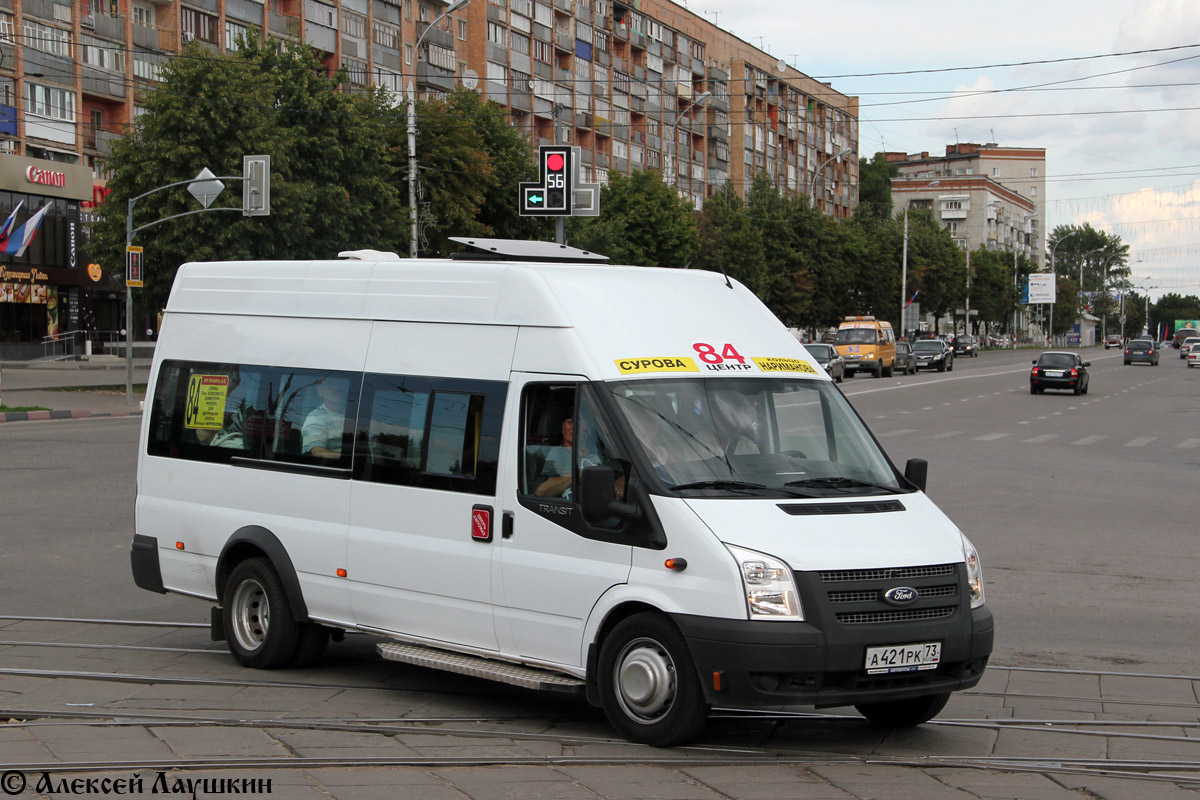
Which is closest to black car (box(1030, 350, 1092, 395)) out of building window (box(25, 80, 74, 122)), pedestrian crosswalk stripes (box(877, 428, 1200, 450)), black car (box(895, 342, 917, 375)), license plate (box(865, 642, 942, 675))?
pedestrian crosswalk stripes (box(877, 428, 1200, 450))

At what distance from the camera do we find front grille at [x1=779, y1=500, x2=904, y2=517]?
5898 mm

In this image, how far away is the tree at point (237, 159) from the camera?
38500 mm

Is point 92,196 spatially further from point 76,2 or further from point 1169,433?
point 1169,433

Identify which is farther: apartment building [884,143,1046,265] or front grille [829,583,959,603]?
apartment building [884,143,1046,265]

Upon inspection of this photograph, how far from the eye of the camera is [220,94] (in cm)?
3881

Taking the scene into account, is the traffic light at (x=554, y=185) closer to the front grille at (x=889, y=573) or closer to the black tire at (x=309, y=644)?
the black tire at (x=309, y=644)

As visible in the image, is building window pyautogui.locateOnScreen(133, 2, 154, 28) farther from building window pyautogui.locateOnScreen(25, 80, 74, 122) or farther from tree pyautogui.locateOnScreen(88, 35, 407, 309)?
tree pyautogui.locateOnScreen(88, 35, 407, 309)

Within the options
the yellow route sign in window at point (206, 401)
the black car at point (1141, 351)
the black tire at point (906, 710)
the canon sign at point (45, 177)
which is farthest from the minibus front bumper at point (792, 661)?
the black car at point (1141, 351)

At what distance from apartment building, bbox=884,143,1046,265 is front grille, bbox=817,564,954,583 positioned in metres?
150

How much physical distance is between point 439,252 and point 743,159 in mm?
62016

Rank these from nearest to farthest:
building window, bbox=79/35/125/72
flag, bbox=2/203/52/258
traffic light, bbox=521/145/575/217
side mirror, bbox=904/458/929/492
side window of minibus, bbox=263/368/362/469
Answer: side mirror, bbox=904/458/929/492 < side window of minibus, bbox=263/368/362/469 < traffic light, bbox=521/145/575/217 < flag, bbox=2/203/52/258 < building window, bbox=79/35/125/72

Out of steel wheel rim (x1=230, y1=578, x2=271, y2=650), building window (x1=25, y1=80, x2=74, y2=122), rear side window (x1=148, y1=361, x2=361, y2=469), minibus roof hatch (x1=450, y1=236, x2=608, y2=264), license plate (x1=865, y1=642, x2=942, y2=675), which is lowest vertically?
steel wheel rim (x1=230, y1=578, x2=271, y2=650)

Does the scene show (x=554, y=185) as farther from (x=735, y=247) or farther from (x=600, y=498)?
(x=735, y=247)

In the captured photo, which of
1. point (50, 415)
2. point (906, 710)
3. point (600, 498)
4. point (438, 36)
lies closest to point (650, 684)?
point (600, 498)
